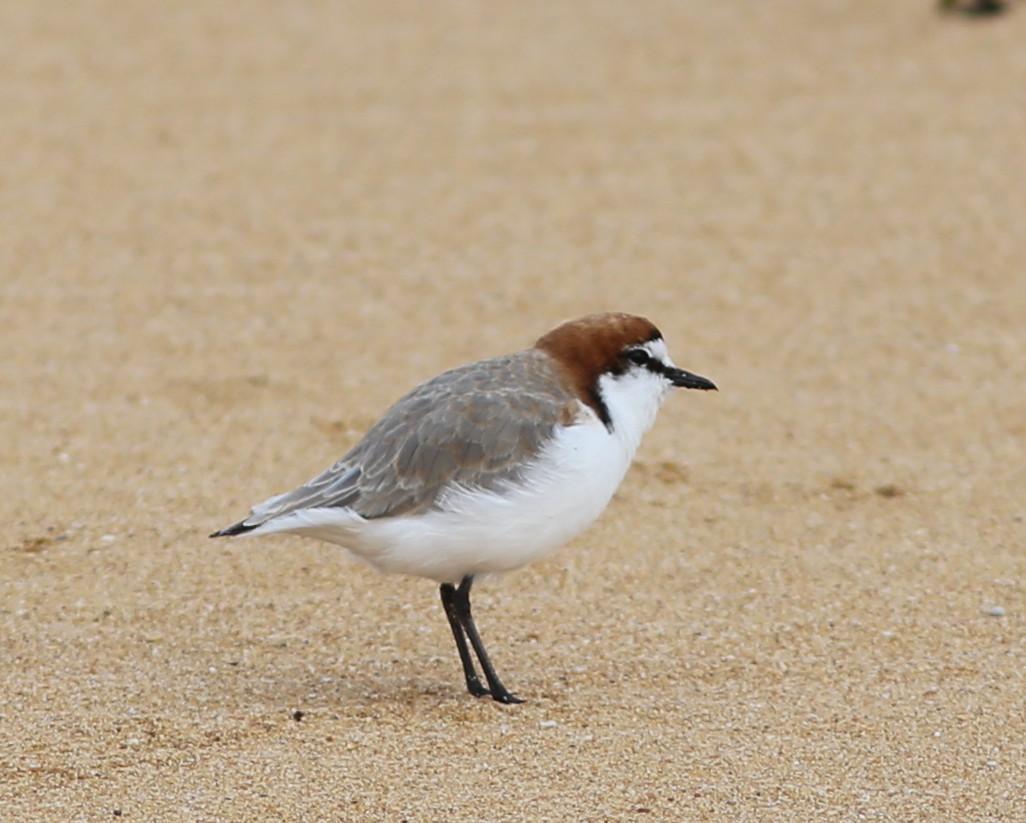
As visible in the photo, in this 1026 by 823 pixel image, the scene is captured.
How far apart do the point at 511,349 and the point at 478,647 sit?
3581 millimetres

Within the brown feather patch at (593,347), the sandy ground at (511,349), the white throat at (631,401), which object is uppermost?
the brown feather patch at (593,347)

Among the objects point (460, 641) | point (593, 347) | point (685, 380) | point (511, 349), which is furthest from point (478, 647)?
point (511, 349)

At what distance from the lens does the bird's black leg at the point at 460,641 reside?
5.75m

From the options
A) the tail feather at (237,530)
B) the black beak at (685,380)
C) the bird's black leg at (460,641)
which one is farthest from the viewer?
the black beak at (685,380)

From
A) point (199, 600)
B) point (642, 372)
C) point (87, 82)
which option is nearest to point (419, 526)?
point (642, 372)

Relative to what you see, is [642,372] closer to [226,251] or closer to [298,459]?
[298,459]

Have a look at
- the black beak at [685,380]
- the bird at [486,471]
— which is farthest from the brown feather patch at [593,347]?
the black beak at [685,380]

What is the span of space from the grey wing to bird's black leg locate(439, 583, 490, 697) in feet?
1.29

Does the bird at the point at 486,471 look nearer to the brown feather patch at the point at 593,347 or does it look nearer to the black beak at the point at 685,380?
the brown feather patch at the point at 593,347

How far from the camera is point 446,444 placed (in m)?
5.67

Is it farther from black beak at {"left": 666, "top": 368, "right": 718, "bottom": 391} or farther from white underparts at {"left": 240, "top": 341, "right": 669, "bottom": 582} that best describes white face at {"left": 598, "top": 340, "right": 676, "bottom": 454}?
white underparts at {"left": 240, "top": 341, "right": 669, "bottom": 582}

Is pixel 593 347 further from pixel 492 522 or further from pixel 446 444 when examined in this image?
pixel 492 522

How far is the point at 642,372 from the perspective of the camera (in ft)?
19.5

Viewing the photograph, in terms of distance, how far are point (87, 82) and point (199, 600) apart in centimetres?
698
